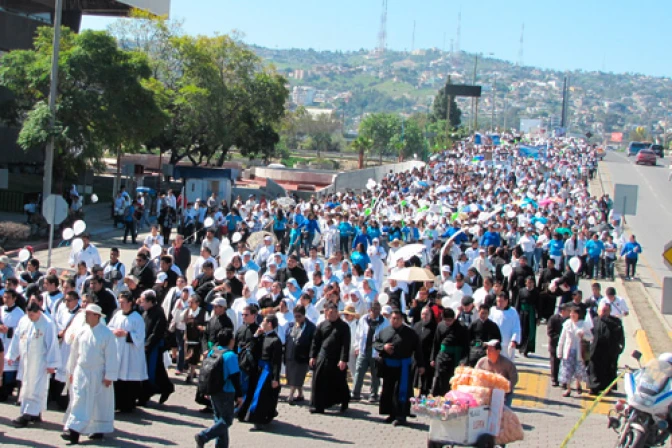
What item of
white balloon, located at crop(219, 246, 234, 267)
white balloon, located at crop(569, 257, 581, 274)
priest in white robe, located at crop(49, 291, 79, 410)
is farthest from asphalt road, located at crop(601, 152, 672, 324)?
priest in white robe, located at crop(49, 291, 79, 410)

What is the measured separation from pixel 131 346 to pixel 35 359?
1.11 metres

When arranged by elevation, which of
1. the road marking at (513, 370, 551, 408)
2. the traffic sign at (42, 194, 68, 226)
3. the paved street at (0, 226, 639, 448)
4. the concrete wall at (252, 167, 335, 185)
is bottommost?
the paved street at (0, 226, 639, 448)

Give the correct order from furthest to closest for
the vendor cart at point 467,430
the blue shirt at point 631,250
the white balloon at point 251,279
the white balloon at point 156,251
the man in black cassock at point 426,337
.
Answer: the blue shirt at point 631,250 < the white balloon at point 156,251 < the white balloon at point 251,279 < the man in black cassock at point 426,337 < the vendor cart at point 467,430

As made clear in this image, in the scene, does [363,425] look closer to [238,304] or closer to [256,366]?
[256,366]

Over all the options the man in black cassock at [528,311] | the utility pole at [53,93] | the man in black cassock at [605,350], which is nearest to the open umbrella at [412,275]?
the man in black cassock at [528,311]

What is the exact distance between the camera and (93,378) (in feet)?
33.0

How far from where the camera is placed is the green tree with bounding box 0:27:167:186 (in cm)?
2928

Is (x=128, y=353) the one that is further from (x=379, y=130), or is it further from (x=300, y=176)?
(x=379, y=130)

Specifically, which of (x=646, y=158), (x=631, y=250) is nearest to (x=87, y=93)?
(x=631, y=250)

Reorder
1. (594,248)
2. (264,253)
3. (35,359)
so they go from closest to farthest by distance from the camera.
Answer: (35,359) → (264,253) → (594,248)

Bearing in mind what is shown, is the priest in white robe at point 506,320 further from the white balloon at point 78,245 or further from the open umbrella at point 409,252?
the white balloon at point 78,245

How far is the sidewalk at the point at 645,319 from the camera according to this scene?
1836 centimetres

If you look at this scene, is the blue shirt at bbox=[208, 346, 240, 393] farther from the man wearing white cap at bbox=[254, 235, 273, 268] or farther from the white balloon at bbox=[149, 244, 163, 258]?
the man wearing white cap at bbox=[254, 235, 273, 268]

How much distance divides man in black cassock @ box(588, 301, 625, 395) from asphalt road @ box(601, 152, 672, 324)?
885cm
